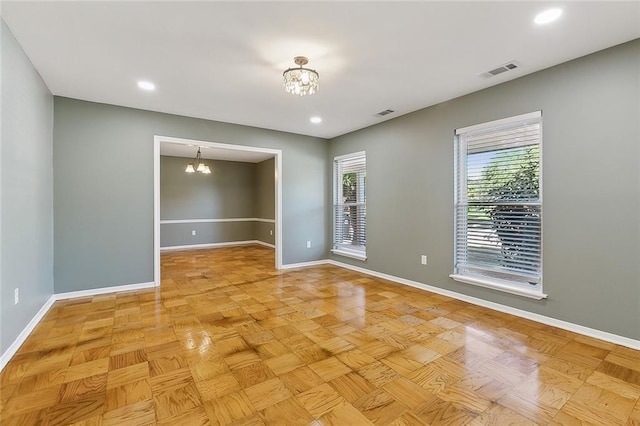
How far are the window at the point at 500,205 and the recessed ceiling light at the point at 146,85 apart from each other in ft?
11.7

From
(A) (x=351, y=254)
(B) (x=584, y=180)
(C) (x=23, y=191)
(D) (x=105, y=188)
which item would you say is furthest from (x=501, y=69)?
(D) (x=105, y=188)

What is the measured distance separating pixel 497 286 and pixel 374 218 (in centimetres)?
A: 207

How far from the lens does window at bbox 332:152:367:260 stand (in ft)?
17.0

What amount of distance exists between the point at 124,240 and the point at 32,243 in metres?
1.17

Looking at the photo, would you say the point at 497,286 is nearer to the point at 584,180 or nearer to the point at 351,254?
the point at 584,180

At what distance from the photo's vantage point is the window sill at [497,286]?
2.91 m

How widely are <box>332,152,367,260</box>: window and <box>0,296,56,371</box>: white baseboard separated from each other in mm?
4094

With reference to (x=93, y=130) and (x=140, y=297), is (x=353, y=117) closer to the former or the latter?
(x=93, y=130)

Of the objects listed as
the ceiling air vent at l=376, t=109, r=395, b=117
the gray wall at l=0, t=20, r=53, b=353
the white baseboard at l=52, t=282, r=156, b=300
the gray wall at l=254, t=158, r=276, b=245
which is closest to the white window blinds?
the ceiling air vent at l=376, t=109, r=395, b=117

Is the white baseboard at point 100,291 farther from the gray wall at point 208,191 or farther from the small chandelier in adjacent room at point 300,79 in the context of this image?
the gray wall at point 208,191

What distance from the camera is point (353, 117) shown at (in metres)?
4.46

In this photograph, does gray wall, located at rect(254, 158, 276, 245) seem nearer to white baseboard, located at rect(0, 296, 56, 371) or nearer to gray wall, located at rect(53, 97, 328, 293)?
gray wall, located at rect(53, 97, 328, 293)

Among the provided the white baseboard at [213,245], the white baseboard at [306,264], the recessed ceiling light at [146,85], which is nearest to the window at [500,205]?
the white baseboard at [306,264]

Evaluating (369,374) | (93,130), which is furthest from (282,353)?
(93,130)
